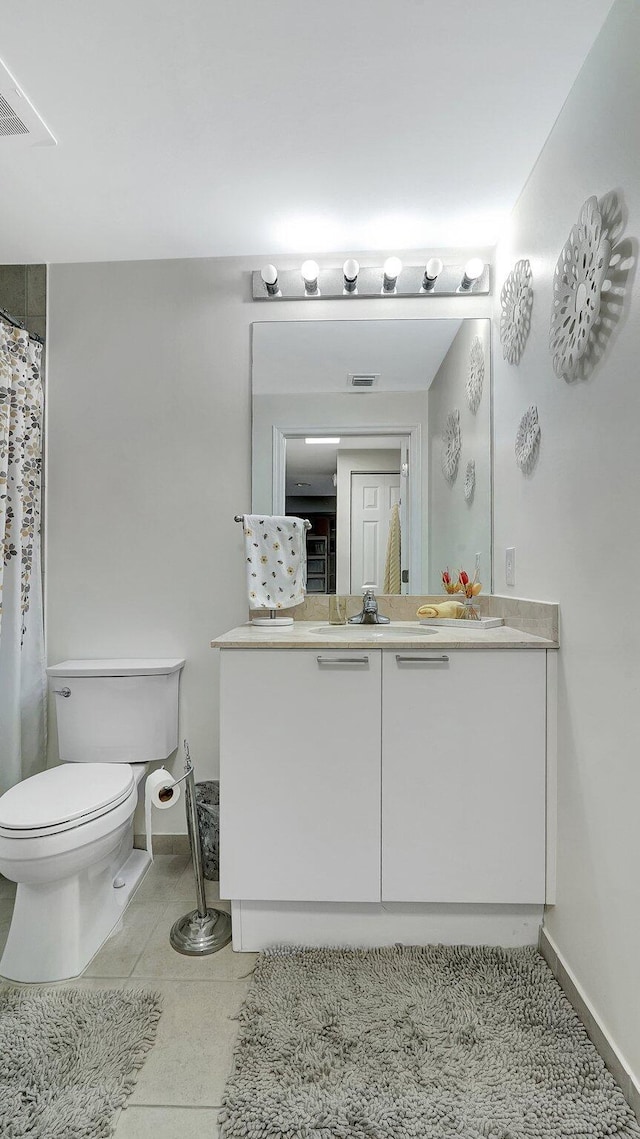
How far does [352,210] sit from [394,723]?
1710 mm

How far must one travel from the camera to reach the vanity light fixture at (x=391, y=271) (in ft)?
6.82

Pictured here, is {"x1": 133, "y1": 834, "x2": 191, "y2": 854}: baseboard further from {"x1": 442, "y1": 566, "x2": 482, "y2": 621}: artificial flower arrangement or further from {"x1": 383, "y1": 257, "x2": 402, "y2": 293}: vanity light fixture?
{"x1": 383, "y1": 257, "x2": 402, "y2": 293}: vanity light fixture

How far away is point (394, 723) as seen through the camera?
5.19 feet

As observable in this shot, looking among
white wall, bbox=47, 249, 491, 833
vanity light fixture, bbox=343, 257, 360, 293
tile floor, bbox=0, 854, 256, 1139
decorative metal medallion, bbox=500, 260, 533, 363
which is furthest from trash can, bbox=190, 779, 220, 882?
vanity light fixture, bbox=343, 257, 360, 293

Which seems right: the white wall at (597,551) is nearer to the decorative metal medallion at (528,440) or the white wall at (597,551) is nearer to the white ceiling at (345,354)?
the decorative metal medallion at (528,440)

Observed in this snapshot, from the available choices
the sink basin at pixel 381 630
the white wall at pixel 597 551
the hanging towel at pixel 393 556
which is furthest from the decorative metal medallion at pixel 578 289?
the sink basin at pixel 381 630

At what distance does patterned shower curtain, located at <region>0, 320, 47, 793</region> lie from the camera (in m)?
2.00

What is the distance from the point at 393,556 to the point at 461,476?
0.40 m

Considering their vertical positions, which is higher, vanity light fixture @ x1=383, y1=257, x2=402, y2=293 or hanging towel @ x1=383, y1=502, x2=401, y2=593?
vanity light fixture @ x1=383, y1=257, x2=402, y2=293

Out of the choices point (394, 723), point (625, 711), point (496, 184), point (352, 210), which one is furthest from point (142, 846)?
point (496, 184)

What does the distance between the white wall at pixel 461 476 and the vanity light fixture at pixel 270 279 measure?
704 mm

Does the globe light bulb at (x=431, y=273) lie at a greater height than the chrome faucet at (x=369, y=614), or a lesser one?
greater

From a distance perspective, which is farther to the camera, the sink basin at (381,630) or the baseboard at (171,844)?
the baseboard at (171,844)

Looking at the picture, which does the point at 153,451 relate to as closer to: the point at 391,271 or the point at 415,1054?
the point at 391,271
